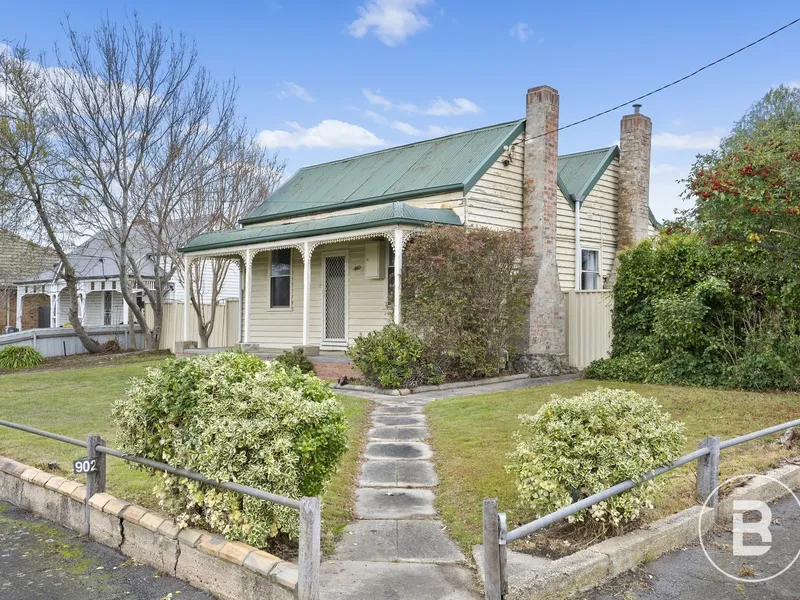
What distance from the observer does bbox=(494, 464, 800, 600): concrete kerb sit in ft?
12.2

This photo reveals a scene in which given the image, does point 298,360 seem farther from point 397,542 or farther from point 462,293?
point 397,542

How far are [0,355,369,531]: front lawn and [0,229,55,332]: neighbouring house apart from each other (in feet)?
19.5

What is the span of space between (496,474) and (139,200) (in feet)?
58.0

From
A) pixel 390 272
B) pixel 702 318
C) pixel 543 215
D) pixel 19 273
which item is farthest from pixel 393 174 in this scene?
pixel 19 273

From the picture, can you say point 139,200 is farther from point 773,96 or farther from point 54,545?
point 773,96

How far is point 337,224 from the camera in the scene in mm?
14711

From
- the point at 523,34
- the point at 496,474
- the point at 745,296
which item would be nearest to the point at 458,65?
the point at 523,34

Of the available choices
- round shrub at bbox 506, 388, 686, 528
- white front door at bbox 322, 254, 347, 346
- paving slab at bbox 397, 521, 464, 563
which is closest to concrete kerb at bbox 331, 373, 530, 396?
white front door at bbox 322, 254, 347, 346

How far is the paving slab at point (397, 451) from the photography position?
23.9 feet

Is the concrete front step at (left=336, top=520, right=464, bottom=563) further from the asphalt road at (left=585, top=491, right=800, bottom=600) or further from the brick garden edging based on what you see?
the asphalt road at (left=585, top=491, right=800, bottom=600)

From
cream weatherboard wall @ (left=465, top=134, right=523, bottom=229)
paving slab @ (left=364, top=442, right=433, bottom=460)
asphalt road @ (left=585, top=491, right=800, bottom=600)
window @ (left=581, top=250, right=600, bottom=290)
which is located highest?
cream weatherboard wall @ (left=465, top=134, right=523, bottom=229)

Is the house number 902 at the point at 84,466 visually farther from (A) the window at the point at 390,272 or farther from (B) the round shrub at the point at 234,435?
(A) the window at the point at 390,272

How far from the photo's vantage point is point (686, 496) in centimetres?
537

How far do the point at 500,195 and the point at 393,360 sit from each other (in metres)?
5.30
